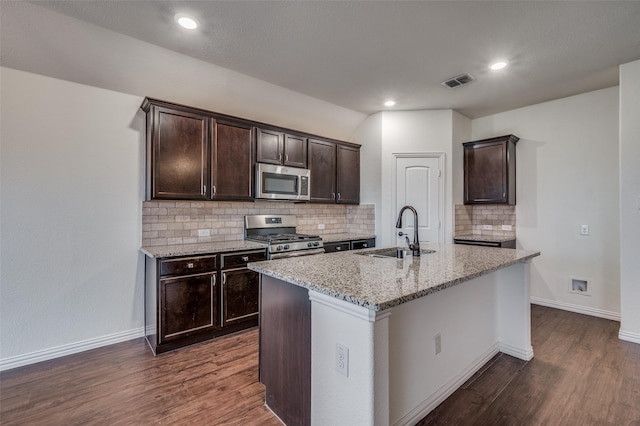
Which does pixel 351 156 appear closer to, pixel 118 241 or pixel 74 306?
pixel 118 241

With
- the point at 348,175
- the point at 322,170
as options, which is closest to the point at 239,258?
the point at 322,170

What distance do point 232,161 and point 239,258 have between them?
1.07 metres

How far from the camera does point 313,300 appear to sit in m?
1.51

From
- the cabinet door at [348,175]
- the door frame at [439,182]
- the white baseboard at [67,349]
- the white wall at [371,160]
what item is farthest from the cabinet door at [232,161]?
the door frame at [439,182]

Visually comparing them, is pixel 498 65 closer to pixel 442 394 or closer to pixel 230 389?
pixel 442 394

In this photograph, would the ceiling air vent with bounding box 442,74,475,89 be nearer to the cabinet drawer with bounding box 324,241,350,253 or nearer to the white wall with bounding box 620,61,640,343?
the white wall with bounding box 620,61,640,343

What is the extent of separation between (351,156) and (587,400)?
359 centimetres

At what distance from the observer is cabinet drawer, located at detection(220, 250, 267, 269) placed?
294 cm

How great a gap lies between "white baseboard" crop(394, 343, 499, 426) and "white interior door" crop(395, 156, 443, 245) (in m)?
1.96

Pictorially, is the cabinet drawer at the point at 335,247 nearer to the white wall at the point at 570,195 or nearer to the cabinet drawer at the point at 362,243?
the cabinet drawer at the point at 362,243

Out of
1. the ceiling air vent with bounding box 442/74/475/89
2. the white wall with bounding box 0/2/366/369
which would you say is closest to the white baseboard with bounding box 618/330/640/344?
the ceiling air vent with bounding box 442/74/475/89

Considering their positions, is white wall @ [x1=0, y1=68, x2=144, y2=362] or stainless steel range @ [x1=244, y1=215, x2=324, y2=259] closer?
white wall @ [x1=0, y1=68, x2=144, y2=362]

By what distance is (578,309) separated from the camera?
3.70m

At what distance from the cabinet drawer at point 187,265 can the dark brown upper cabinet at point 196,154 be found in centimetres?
63
